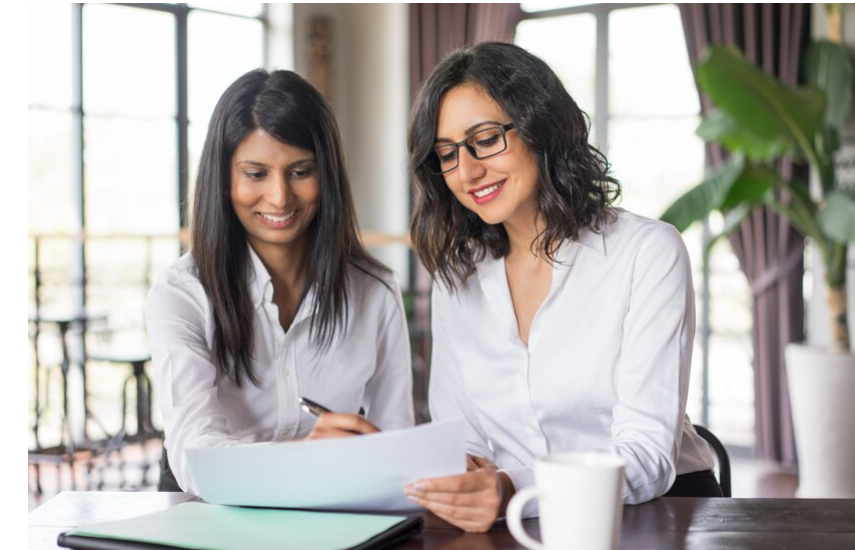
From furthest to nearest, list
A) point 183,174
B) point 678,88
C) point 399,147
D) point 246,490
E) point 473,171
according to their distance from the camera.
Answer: point 399,147 → point 183,174 → point 678,88 → point 473,171 → point 246,490

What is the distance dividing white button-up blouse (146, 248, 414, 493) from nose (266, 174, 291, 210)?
0.13m

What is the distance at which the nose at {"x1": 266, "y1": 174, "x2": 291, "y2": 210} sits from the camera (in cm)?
172

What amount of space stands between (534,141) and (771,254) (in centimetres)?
329

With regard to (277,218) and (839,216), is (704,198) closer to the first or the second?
(839,216)

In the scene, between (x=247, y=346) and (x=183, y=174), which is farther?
(x=183, y=174)

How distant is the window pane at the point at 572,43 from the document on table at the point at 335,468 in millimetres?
4332

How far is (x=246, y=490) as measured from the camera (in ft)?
3.92


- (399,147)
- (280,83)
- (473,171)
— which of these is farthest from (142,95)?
(473,171)

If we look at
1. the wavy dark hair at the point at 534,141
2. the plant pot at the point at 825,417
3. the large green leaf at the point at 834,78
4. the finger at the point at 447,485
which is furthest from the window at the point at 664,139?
the finger at the point at 447,485

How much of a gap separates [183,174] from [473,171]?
4.04 meters

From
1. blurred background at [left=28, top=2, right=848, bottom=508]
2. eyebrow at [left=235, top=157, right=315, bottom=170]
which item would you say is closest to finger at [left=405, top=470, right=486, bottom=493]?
eyebrow at [left=235, top=157, right=315, bottom=170]

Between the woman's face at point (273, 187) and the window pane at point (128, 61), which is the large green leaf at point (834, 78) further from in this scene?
the window pane at point (128, 61)

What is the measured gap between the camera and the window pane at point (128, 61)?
5094 millimetres

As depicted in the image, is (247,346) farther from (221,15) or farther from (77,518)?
(221,15)
